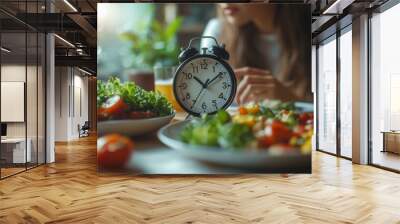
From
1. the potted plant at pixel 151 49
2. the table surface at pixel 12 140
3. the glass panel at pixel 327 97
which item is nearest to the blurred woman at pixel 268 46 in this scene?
the potted plant at pixel 151 49

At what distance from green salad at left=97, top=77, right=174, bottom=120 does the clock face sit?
0.25m

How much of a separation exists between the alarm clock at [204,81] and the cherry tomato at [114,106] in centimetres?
57

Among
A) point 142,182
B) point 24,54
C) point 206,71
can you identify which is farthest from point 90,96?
point 206,71

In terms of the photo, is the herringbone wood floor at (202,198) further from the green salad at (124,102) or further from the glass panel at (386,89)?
the green salad at (124,102)

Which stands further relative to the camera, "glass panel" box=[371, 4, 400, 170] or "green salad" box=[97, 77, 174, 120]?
"glass panel" box=[371, 4, 400, 170]

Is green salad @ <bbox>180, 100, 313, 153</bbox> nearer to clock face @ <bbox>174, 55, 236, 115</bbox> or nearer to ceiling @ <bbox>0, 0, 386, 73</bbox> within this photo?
clock face @ <bbox>174, 55, 236, 115</bbox>

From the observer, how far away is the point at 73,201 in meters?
4.19

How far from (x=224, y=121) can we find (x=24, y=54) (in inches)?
151

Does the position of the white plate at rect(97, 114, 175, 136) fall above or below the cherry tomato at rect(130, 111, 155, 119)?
below

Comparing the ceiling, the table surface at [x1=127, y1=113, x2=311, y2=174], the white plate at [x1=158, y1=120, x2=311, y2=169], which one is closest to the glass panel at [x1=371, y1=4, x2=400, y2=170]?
the ceiling

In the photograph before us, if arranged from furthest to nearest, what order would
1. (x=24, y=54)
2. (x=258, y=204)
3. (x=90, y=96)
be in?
(x=90, y=96) → (x=24, y=54) → (x=258, y=204)

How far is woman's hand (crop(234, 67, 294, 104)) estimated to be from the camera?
4117mm

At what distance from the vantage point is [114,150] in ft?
13.8

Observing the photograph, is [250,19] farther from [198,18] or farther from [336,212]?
[336,212]
